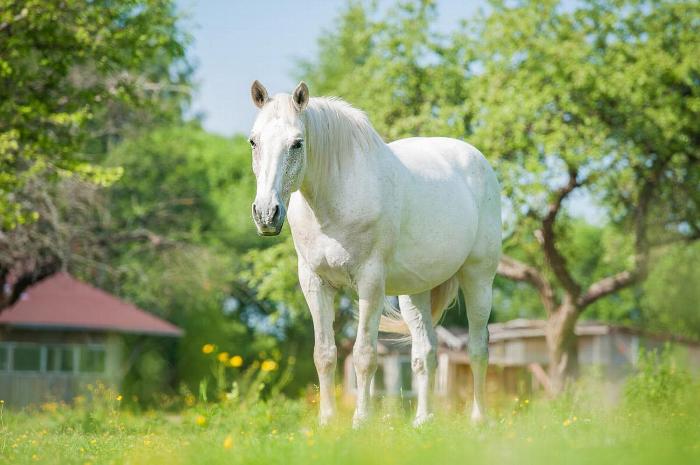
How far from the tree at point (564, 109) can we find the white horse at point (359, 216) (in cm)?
1195

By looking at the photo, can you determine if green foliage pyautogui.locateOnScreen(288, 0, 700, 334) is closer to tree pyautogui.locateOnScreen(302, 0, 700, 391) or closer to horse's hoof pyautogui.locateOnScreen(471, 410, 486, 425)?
tree pyautogui.locateOnScreen(302, 0, 700, 391)

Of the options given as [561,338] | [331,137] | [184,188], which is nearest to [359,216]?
[331,137]

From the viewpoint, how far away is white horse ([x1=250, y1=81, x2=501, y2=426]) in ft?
19.8

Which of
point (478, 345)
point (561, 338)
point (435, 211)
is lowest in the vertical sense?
point (478, 345)

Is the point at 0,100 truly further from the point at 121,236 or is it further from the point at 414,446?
the point at 121,236

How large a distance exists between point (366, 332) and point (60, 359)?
85.0 ft

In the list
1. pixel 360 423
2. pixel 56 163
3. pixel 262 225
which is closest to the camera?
pixel 262 225

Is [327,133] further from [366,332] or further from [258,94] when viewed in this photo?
[366,332]

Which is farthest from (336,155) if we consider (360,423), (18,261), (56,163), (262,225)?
(18,261)

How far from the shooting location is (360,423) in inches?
241

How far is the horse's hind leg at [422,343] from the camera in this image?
734 cm

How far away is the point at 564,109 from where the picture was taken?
19.6 meters

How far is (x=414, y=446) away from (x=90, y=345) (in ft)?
89.8

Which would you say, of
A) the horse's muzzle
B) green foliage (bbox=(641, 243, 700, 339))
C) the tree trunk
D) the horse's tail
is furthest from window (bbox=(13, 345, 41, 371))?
the horse's muzzle
